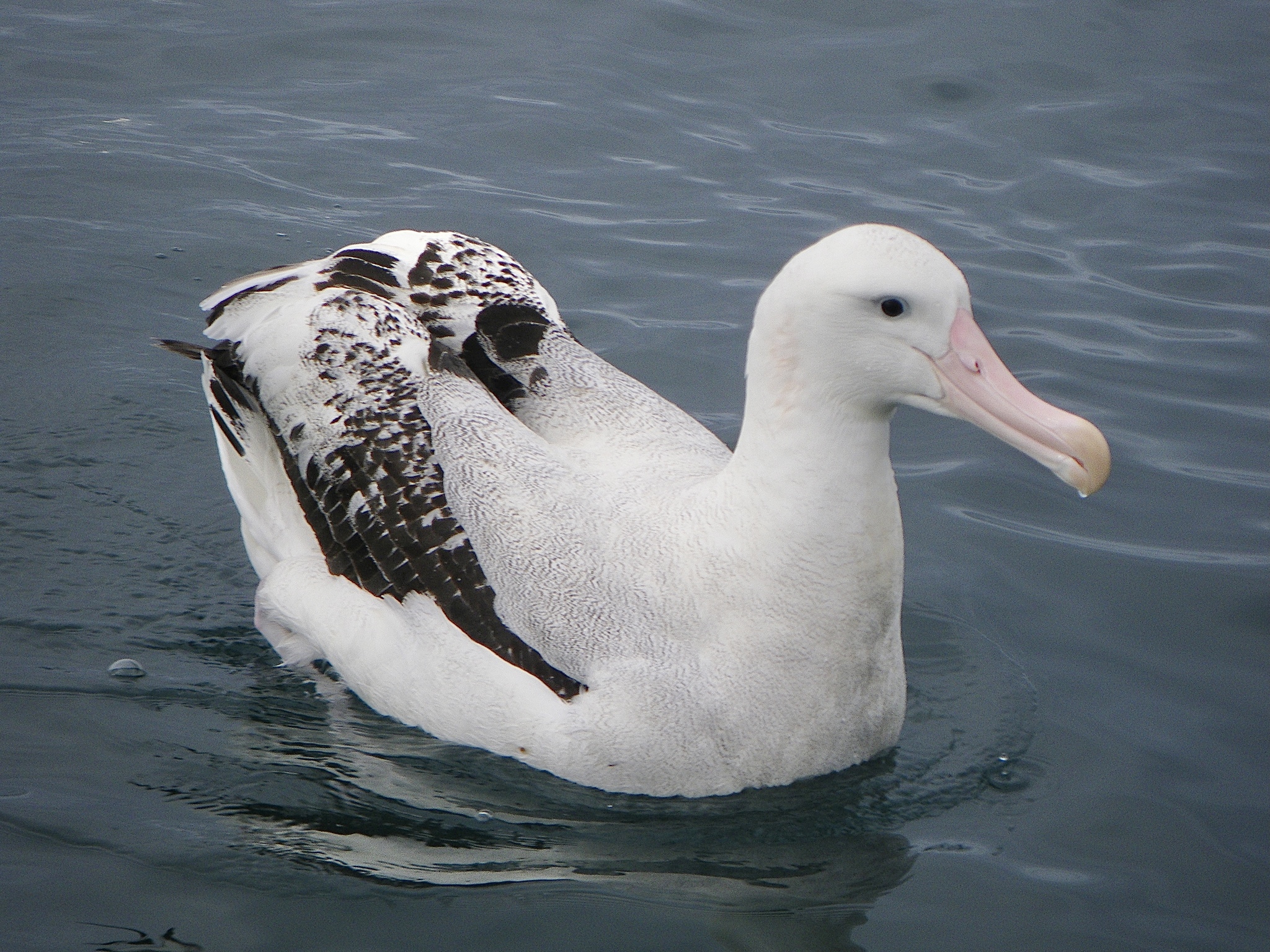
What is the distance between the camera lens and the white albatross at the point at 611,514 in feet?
15.2

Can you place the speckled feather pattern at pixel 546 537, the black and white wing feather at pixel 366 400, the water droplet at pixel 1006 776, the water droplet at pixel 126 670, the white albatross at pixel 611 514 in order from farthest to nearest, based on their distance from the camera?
the water droplet at pixel 126 670 < the black and white wing feather at pixel 366 400 < the water droplet at pixel 1006 776 < the speckled feather pattern at pixel 546 537 < the white albatross at pixel 611 514

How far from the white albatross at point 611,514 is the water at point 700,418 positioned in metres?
0.26

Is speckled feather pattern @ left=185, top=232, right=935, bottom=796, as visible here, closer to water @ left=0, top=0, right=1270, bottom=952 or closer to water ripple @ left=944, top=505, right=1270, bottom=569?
water @ left=0, top=0, right=1270, bottom=952

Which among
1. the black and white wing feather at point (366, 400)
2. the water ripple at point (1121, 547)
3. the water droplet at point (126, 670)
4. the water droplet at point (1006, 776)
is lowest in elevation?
the water droplet at point (126, 670)

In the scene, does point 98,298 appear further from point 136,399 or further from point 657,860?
point 657,860

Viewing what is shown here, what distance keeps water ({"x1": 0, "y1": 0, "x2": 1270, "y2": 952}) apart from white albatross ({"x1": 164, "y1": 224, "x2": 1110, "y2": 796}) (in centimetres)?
26

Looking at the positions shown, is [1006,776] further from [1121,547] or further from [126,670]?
[126,670]

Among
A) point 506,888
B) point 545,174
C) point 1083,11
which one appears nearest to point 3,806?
point 506,888

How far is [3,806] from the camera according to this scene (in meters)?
4.85

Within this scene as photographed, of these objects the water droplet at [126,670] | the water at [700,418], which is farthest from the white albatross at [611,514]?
the water droplet at [126,670]

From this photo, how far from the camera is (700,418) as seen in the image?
26.6 feet

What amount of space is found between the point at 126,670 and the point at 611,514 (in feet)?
6.95

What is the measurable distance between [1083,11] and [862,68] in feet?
7.78

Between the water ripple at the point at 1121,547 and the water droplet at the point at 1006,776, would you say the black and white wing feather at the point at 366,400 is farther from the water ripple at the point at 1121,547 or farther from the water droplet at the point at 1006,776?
the water ripple at the point at 1121,547
